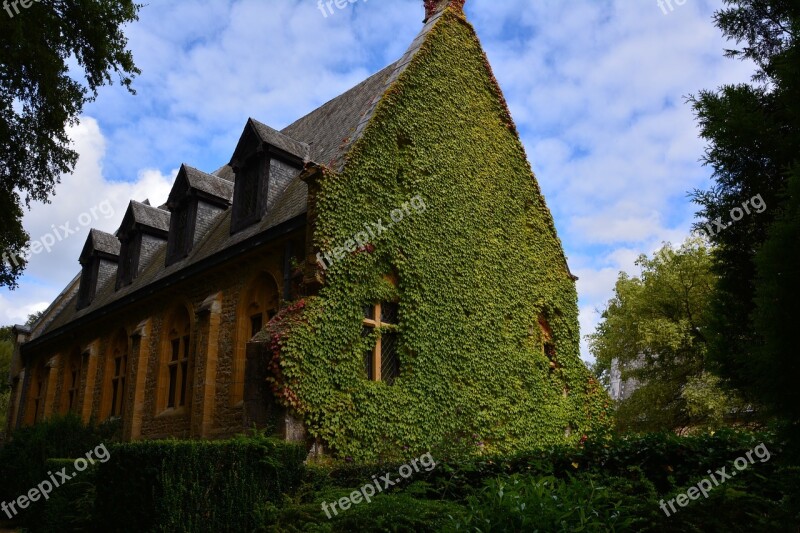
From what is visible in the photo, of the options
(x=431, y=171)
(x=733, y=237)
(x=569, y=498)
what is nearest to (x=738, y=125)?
(x=733, y=237)

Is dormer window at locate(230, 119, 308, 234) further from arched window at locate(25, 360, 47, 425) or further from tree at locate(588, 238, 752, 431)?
tree at locate(588, 238, 752, 431)

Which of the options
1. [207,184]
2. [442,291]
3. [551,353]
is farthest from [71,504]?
[551,353]

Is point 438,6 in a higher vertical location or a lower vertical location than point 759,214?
higher

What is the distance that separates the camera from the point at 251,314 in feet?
48.9

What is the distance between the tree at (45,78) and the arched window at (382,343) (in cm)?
778

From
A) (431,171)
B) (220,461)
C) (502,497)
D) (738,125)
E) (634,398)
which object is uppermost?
(431,171)

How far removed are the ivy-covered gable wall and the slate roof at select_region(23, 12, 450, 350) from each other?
0.42m

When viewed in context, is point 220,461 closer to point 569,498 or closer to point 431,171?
point 569,498

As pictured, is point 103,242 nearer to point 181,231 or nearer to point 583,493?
point 181,231

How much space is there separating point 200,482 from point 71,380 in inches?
680

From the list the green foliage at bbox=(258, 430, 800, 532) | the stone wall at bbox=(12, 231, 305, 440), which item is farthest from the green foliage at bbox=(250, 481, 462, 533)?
the stone wall at bbox=(12, 231, 305, 440)

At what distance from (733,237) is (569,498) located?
11.7 ft

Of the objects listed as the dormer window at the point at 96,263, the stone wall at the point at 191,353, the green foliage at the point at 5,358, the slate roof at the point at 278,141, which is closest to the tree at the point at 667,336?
the slate roof at the point at 278,141

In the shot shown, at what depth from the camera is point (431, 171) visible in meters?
14.7
